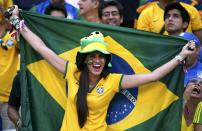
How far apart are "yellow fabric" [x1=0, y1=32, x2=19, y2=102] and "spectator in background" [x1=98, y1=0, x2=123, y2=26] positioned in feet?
4.03

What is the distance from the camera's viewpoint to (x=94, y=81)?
593 cm

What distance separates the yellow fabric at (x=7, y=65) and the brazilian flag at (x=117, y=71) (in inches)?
52.0

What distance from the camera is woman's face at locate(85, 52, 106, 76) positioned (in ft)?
19.1

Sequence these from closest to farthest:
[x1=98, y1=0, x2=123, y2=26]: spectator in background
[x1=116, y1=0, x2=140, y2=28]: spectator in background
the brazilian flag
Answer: the brazilian flag → [x1=98, y1=0, x2=123, y2=26]: spectator in background → [x1=116, y1=0, x2=140, y2=28]: spectator in background

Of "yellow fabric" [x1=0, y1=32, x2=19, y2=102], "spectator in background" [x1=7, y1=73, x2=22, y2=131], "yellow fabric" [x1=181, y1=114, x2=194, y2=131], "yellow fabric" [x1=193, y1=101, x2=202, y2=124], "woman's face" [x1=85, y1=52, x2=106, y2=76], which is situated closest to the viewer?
"yellow fabric" [x1=193, y1=101, x2=202, y2=124]

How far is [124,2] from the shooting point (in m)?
8.72

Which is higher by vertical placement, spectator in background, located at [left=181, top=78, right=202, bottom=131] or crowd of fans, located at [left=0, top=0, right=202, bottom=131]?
crowd of fans, located at [left=0, top=0, right=202, bottom=131]

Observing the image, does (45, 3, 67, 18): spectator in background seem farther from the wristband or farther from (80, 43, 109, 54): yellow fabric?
the wristband

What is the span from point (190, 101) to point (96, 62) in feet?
3.63

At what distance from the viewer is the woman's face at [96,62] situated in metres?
5.84

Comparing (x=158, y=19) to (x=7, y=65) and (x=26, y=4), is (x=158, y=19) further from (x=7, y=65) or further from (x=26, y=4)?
(x=26, y=4)

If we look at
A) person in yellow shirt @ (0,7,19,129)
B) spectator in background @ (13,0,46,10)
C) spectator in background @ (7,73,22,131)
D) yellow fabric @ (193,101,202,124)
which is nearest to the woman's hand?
yellow fabric @ (193,101,202,124)

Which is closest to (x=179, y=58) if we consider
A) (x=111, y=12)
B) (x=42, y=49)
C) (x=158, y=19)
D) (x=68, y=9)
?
(x=42, y=49)

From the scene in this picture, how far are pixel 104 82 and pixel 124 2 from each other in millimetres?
3069
